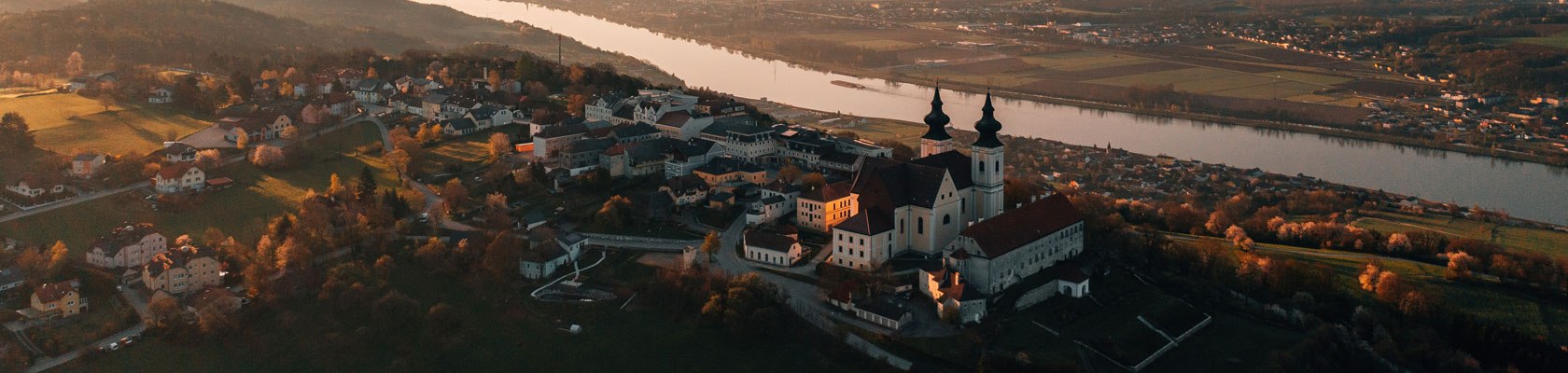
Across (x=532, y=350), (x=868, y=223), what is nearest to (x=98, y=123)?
(x=532, y=350)

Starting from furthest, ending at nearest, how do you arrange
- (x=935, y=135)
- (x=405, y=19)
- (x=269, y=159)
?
1. (x=405, y=19)
2. (x=269, y=159)
3. (x=935, y=135)

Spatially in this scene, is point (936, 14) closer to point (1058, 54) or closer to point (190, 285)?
point (1058, 54)

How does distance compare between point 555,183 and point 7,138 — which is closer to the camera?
point 555,183

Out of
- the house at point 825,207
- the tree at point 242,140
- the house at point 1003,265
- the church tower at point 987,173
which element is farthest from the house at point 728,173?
the tree at point 242,140

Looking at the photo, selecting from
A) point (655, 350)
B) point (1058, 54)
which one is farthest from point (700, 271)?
point (1058, 54)

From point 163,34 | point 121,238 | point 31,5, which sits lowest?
point 121,238

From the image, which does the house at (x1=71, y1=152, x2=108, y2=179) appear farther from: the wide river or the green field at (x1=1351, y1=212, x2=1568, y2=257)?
the green field at (x1=1351, y1=212, x2=1568, y2=257)

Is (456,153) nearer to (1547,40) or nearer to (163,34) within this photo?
(163,34)

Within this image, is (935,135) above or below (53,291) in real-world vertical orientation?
above
